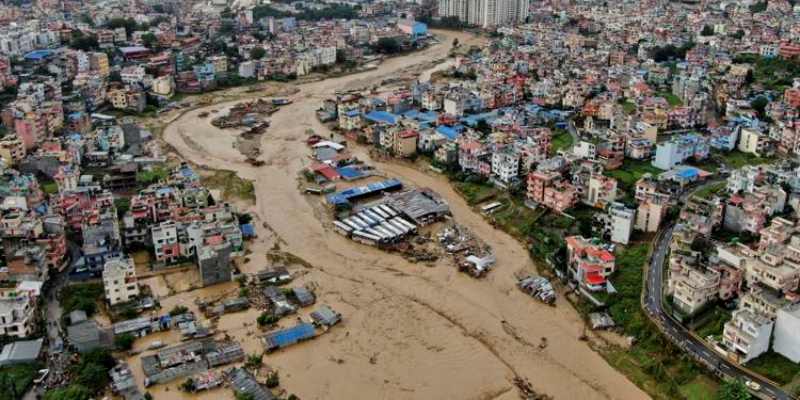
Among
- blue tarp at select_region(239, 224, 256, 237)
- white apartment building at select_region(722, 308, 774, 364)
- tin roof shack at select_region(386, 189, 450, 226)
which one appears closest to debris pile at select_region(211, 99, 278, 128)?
→ tin roof shack at select_region(386, 189, 450, 226)

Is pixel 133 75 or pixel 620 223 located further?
pixel 133 75

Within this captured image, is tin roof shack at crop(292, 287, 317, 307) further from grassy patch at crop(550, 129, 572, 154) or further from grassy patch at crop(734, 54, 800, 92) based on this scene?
grassy patch at crop(734, 54, 800, 92)

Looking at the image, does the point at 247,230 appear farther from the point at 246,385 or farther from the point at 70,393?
the point at 70,393

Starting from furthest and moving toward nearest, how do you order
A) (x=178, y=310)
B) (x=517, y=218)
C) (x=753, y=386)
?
(x=517, y=218) < (x=178, y=310) < (x=753, y=386)

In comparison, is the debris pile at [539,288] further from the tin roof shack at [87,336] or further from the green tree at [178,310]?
the tin roof shack at [87,336]

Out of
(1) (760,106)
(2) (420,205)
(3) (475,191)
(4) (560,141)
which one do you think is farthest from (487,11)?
(2) (420,205)

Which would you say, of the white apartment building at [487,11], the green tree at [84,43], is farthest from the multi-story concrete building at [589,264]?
the white apartment building at [487,11]
